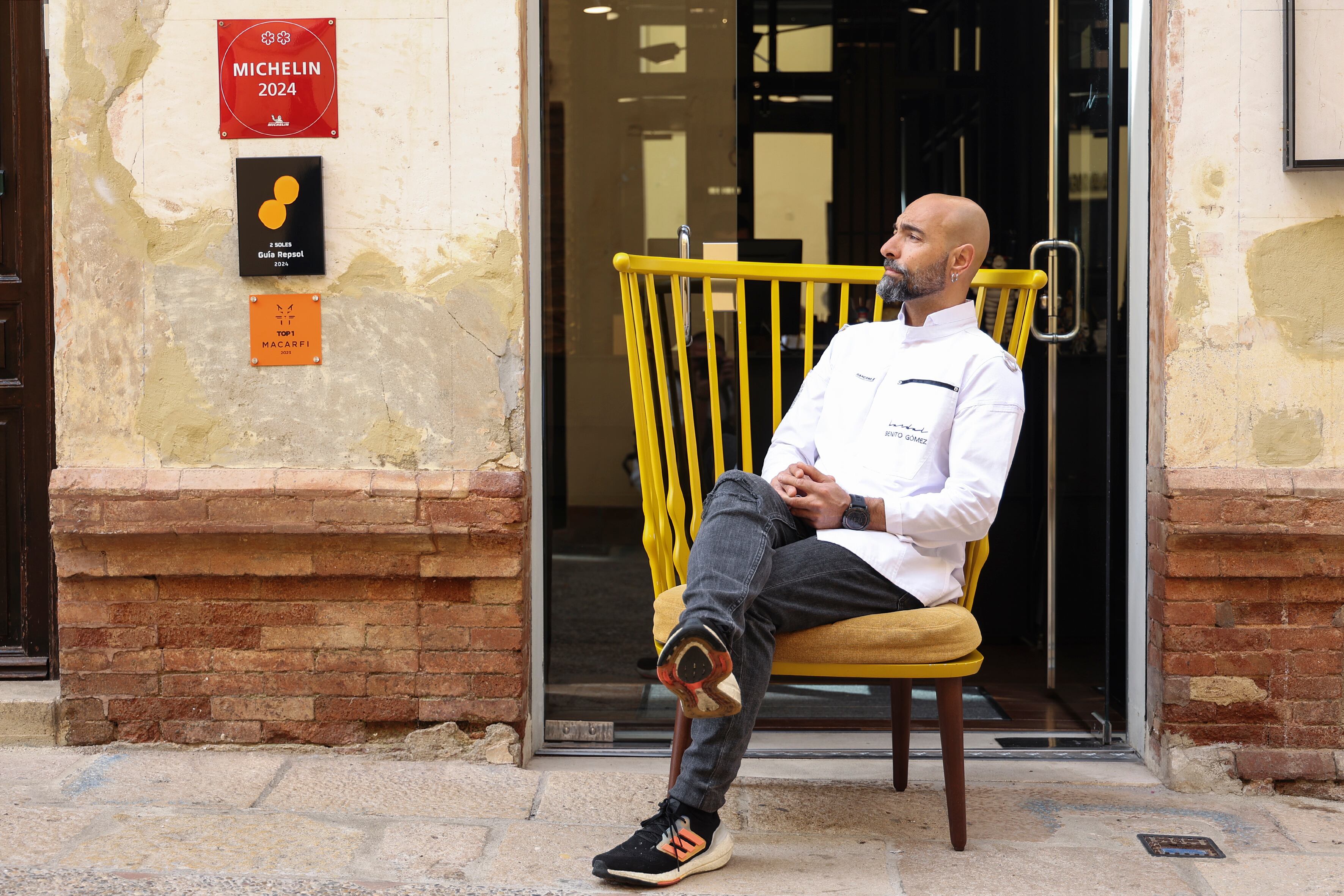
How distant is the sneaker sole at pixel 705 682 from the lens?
1.90 m

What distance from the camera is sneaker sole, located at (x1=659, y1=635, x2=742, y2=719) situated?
190 centimetres

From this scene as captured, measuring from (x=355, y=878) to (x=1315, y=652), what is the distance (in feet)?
6.83

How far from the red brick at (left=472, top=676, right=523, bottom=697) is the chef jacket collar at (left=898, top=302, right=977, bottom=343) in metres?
1.20

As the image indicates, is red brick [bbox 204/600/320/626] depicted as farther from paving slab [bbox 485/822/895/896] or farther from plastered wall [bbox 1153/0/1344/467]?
plastered wall [bbox 1153/0/1344/467]

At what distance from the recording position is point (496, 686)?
271 cm

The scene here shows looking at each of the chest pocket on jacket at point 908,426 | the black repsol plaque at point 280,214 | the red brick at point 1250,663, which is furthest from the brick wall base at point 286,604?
the red brick at point 1250,663

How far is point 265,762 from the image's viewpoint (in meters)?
2.66

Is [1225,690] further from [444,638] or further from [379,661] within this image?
[379,661]

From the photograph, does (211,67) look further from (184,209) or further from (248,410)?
(248,410)

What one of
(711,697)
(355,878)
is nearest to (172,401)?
(355,878)

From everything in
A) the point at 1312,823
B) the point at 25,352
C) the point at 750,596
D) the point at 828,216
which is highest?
the point at 828,216

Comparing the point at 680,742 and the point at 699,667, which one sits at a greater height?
the point at 699,667

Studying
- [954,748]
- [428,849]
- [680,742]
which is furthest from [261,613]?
[954,748]

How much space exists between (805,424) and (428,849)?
1.13 m
